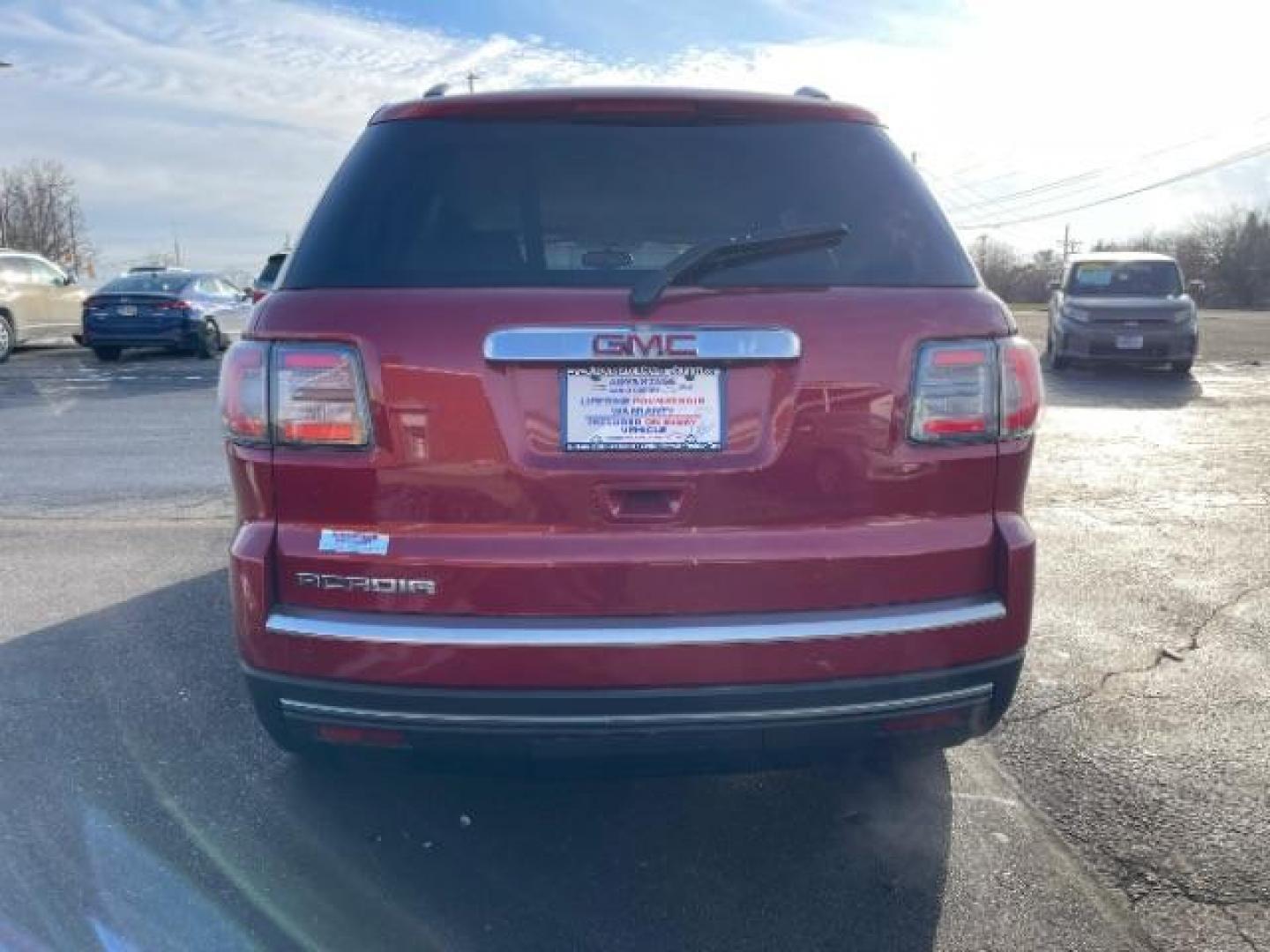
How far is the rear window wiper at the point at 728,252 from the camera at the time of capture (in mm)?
2301

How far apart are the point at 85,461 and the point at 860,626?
7.85m

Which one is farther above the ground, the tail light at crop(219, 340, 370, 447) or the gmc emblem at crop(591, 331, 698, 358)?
the gmc emblem at crop(591, 331, 698, 358)

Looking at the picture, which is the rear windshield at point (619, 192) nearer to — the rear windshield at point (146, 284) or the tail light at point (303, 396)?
the tail light at point (303, 396)

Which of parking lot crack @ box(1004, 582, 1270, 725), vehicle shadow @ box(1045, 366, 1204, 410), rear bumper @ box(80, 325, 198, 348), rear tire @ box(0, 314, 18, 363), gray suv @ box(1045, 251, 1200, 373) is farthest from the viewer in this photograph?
rear bumper @ box(80, 325, 198, 348)

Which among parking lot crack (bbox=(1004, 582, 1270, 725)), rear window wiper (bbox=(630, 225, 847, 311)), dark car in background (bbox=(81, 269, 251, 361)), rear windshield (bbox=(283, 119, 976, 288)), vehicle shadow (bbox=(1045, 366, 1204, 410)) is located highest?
rear windshield (bbox=(283, 119, 976, 288))

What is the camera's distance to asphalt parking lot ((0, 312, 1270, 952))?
2543 mm

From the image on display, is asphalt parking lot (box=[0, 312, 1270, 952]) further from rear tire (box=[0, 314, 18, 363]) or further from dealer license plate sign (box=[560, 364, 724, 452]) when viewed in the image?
rear tire (box=[0, 314, 18, 363])

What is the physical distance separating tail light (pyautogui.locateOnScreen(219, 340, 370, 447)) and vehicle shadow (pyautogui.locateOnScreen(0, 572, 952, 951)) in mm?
777

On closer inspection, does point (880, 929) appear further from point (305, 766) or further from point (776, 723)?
point (305, 766)

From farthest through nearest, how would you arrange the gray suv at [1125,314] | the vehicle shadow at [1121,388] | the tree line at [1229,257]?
the tree line at [1229,257], the gray suv at [1125,314], the vehicle shadow at [1121,388]

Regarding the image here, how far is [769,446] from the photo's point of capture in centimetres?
232

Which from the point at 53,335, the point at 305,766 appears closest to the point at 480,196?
the point at 305,766

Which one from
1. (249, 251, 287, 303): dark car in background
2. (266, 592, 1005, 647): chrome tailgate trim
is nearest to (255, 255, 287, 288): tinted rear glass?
(249, 251, 287, 303): dark car in background

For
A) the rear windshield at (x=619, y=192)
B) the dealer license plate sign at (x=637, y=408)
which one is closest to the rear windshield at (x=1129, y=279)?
the rear windshield at (x=619, y=192)
